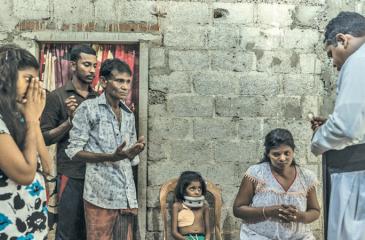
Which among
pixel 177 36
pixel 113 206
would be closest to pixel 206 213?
pixel 113 206

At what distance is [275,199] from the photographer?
14.7 feet

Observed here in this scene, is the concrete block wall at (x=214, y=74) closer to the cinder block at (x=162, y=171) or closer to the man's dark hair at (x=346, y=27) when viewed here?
the cinder block at (x=162, y=171)

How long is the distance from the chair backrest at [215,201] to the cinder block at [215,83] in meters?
1.00

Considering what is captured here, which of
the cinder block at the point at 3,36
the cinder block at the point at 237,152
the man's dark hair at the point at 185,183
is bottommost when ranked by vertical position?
the man's dark hair at the point at 185,183

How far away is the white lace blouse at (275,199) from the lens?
4363 millimetres

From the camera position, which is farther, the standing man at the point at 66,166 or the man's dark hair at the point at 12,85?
the standing man at the point at 66,166

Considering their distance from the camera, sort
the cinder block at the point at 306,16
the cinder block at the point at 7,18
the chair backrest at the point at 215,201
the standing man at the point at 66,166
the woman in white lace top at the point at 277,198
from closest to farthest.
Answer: the standing man at the point at 66,166 → the woman in white lace top at the point at 277,198 → the chair backrest at the point at 215,201 → the cinder block at the point at 7,18 → the cinder block at the point at 306,16

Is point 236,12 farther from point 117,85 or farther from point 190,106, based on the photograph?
point 117,85

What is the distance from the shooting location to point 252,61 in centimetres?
609

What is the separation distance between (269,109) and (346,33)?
2823 mm

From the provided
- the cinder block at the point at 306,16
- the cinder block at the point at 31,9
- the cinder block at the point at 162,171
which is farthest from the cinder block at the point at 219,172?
the cinder block at the point at 31,9

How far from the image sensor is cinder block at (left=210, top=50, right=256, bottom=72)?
6.05 m

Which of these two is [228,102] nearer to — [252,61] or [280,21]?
[252,61]

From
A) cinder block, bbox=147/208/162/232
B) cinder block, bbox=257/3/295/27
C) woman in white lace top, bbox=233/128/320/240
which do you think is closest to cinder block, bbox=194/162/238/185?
cinder block, bbox=147/208/162/232
